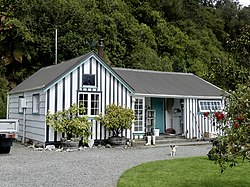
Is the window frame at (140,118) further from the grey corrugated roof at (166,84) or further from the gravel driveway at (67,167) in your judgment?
the gravel driveway at (67,167)

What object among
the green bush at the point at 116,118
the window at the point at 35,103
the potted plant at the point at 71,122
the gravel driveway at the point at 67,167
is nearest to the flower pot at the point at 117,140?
the green bush at the point at 116,118

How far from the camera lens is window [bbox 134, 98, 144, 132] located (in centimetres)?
1673

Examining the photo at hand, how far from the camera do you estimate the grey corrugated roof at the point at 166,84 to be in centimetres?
1750

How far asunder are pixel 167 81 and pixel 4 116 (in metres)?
11.2

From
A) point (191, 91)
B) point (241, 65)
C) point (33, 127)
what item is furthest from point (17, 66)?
point (241, 65)

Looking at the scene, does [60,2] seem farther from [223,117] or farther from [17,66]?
[223,117]

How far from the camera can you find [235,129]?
218 inches

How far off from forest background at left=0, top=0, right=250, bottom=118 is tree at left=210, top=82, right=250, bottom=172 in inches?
612

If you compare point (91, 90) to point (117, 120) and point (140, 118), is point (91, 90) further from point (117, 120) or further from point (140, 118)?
point (140, 118)

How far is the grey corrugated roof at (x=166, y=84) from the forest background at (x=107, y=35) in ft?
4.50

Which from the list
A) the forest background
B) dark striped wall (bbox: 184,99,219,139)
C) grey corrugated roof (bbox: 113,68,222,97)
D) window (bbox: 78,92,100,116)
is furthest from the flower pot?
the forest background

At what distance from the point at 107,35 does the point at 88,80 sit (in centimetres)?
1643

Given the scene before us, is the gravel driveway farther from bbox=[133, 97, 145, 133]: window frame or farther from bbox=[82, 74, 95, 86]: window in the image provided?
bbox=[133, 97, 145, 133]: window frame

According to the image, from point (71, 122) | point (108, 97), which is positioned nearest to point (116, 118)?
point (108, 97)
